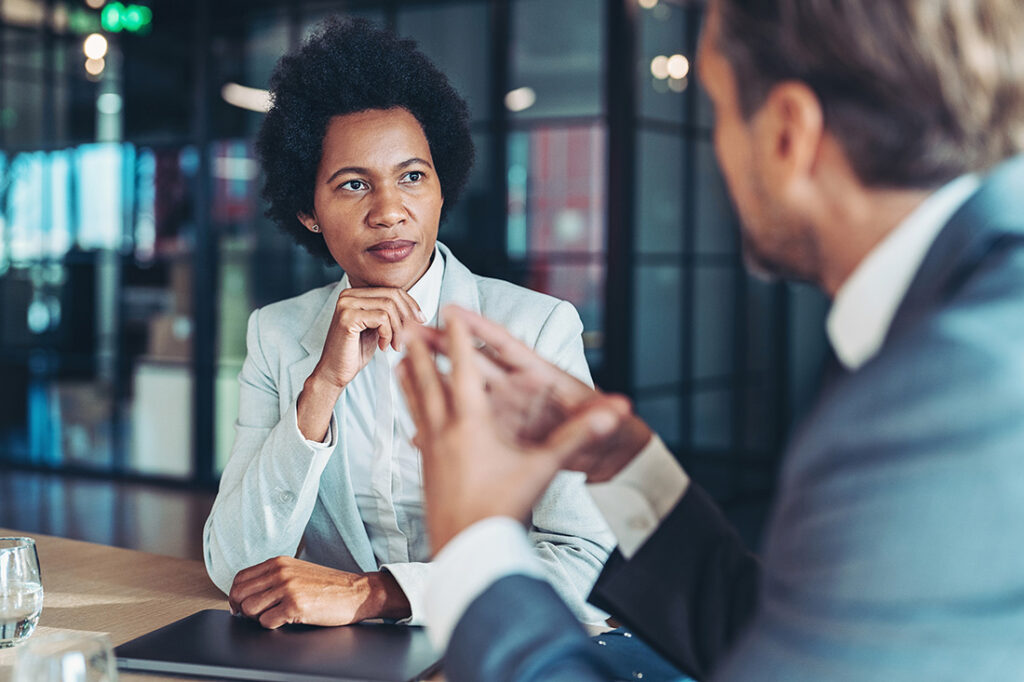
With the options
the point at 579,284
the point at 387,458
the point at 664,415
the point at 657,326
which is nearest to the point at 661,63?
the point at 579,284

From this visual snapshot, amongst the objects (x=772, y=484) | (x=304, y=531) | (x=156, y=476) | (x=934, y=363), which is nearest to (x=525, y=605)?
(x=934, y=363)

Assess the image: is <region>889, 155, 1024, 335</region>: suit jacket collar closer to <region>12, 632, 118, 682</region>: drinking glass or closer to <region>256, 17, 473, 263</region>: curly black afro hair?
<region>12, 632, 118, 682</region>: drinking glass

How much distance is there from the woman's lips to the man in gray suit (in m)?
0.71

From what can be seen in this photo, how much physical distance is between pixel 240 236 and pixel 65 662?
16.0ft

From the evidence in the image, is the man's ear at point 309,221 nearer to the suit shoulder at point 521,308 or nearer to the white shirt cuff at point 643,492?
the suit shoulder at point 521,308

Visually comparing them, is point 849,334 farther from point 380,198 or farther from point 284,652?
point 380,198

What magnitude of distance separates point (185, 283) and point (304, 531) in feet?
14.4

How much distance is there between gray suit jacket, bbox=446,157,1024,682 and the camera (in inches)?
22.7

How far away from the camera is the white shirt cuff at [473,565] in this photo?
0.71m

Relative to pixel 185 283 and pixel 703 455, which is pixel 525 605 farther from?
pixel 185 283

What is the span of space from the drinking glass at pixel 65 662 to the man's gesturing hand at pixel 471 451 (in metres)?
0.28

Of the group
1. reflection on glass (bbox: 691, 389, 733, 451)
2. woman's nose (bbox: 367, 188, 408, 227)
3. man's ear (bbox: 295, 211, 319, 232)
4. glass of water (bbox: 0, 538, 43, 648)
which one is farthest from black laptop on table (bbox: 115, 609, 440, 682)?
reflection on glass (bbox: 691, 389, 733, 451)

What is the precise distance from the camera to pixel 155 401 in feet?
18.6

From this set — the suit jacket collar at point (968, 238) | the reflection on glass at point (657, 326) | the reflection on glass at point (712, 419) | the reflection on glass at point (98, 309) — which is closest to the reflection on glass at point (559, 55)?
the reflection on glass at point (657, 326)
